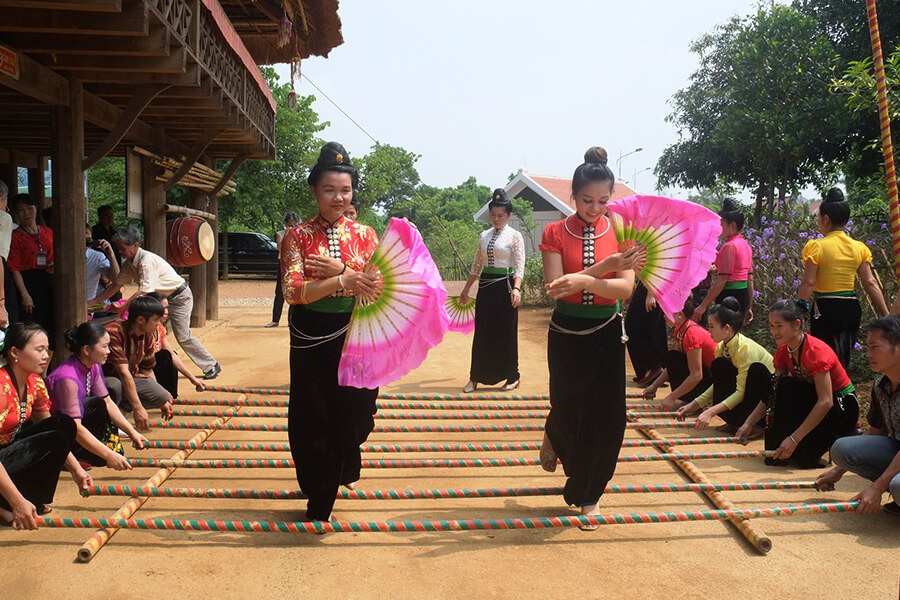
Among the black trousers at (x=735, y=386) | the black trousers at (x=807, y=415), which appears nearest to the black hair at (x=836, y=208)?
the black trousers at (x=735, y=386)

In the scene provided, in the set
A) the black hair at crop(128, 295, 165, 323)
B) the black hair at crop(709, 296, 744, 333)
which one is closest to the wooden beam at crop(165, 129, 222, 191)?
the black hair at crop(128, 295, 165, 323)

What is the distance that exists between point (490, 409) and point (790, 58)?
372 inches

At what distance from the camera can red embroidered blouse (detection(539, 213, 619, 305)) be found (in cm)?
332

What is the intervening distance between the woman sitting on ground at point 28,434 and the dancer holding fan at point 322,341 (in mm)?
1093

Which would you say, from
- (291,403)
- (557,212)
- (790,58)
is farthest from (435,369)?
(557,212)

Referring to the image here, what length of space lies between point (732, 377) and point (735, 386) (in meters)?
0.07

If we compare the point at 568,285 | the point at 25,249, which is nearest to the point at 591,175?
the point at 568,285

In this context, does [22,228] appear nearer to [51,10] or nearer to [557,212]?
[51,10]

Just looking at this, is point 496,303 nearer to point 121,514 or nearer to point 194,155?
point 121,514

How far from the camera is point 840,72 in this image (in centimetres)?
1151

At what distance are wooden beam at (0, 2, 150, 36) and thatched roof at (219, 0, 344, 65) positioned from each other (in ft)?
14.3

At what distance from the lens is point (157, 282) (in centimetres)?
609

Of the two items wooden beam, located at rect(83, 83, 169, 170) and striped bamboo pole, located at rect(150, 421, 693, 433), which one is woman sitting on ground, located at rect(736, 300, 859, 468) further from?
wooden beam, located at rect(83, 83, 169, 170)

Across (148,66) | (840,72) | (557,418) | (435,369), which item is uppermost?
(840,72)
